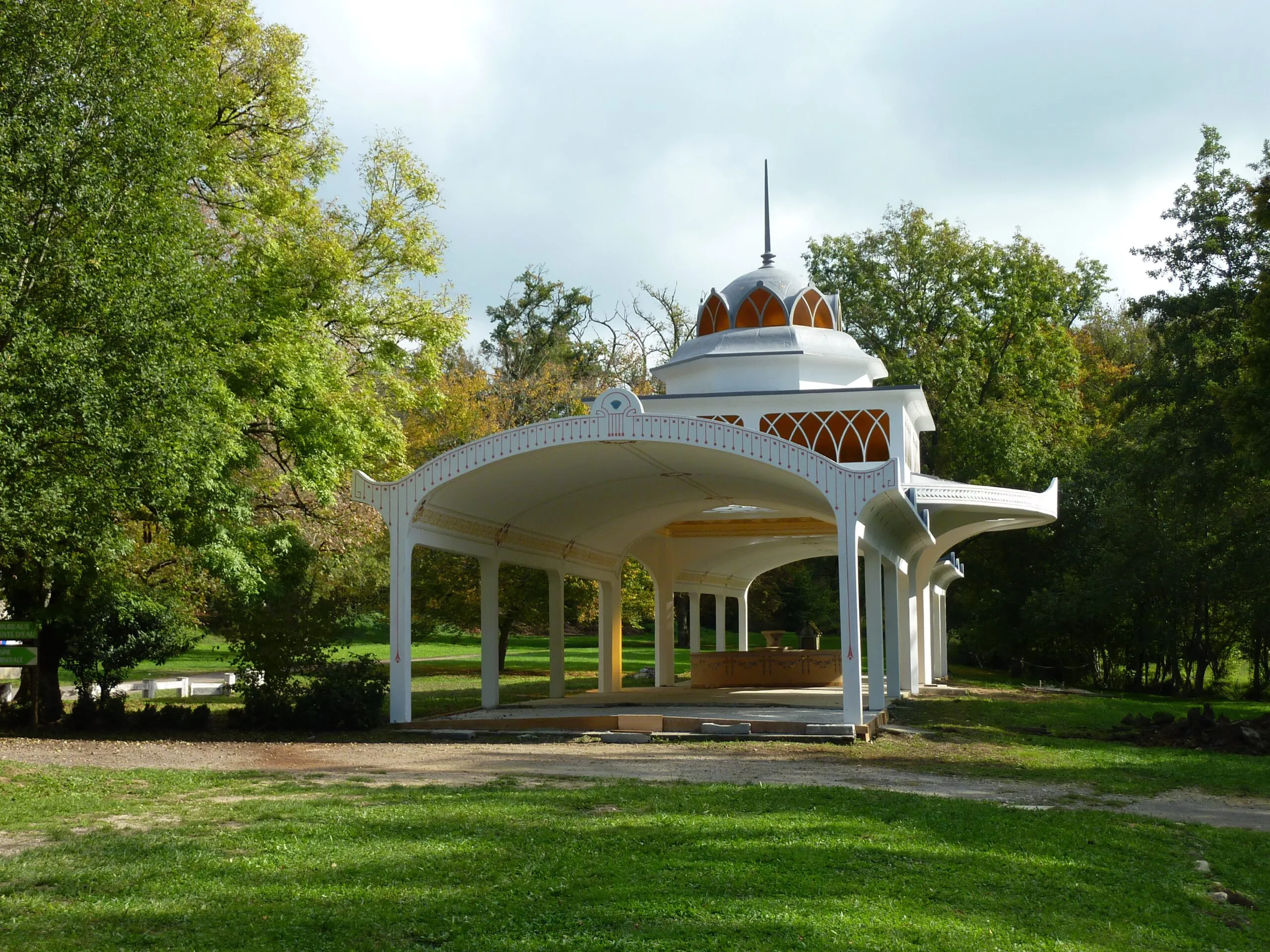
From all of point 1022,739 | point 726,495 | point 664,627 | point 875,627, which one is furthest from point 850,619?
point 664,627

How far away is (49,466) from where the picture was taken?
533 inches

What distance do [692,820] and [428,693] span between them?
18256 mm

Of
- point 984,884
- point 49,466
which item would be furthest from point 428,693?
point 984,884

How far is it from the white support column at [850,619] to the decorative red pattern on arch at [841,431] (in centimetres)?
545

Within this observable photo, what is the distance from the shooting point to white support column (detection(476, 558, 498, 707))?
20.0 m

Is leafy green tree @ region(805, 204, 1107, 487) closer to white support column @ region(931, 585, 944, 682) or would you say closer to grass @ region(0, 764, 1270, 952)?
white support column @ region(931, 585, 944, 682)

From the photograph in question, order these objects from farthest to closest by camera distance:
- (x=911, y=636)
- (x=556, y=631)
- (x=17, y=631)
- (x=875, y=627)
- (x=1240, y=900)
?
(x=911, y=636) < (x=556, y=631) < (x=875, y=627) < (x=17, y=631) < (x=1240, y=900)

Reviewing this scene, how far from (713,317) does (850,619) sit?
37.0 ft

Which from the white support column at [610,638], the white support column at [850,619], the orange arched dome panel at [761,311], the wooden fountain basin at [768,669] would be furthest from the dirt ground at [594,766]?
the wooden fountain basin at [768,669]

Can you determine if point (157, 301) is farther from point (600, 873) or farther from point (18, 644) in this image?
point (600, 873)

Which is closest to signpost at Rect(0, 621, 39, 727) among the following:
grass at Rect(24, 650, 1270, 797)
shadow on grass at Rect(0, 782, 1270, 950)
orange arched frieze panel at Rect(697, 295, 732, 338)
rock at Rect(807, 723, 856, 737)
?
grass at Rect(24, 650, 1270, 797)

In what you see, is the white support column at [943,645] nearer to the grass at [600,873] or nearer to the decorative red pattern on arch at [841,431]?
the decorative red pattern on arch at [841,431]

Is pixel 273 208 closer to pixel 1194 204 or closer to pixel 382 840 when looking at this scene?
pixel 382 840

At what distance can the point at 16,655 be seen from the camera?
49.2 ft
